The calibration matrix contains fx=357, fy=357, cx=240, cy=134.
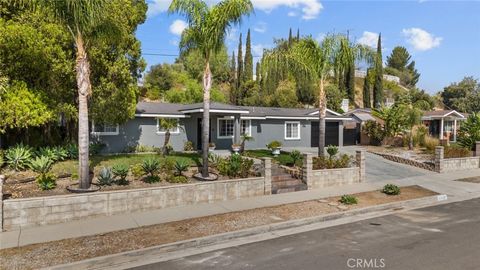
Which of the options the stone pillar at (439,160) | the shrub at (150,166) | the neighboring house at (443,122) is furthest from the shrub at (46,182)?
the neighboring house at (443,122)

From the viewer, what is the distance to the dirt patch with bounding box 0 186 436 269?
23.2ft

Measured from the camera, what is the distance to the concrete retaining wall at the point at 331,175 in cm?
1414

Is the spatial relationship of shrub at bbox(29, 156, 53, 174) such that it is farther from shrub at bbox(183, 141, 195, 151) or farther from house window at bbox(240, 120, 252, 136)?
house window at bbox(240, 120, 252, 136)

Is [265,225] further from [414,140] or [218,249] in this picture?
[414,140]

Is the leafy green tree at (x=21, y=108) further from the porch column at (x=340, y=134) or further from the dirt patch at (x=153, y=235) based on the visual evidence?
the porch column at (x=340, y=134)

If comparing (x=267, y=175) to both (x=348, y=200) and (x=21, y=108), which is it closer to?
(x=348, y=200)

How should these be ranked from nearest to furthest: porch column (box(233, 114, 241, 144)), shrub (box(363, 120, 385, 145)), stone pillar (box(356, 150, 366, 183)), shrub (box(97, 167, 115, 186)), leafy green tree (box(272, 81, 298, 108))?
shrub (box(97, 167, 115, 186)) → stone pillar (box(356, 150, 366, 183)) → porch column (box(233, 114, 241, 144)) → shrub (box(363, 120, 385, 145)) → leafy green tree (box(272, 81, 298, 108))

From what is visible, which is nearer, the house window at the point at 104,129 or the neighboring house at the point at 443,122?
the house window at the point at 104,129

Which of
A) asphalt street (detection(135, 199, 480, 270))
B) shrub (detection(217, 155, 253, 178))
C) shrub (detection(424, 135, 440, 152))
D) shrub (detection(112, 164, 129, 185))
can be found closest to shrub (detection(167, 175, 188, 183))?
shrub (detection(112, 164, 129, 185))

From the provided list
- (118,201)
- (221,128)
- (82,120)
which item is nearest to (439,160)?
(221,128)

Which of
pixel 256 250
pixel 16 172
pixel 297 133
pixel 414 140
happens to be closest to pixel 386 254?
pixel 256 250

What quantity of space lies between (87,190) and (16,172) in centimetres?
406

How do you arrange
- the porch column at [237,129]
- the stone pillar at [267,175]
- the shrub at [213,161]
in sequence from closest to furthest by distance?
the stone pillar at [267,175] → the shrub at [213,161] → the porch column at [237,129]
